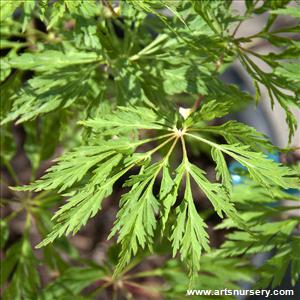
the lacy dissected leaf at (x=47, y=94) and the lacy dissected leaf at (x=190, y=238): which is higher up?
the lacy dissected leaf at (x=47, y=94)

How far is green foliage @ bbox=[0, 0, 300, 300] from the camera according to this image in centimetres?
77

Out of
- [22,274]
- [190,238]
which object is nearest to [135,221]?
[190,238]

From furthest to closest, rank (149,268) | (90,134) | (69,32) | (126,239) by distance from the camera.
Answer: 1. (149,268)
2. (69,32)
3. (90,134)
4. (126,239)

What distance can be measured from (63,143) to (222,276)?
2.33 ft

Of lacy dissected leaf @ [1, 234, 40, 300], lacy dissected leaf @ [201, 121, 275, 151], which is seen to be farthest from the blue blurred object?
lacy dissected leaf @ [1, 234, 40, 300]

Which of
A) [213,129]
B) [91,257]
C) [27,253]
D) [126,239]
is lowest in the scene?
[91,257]

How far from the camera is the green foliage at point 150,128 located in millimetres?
773

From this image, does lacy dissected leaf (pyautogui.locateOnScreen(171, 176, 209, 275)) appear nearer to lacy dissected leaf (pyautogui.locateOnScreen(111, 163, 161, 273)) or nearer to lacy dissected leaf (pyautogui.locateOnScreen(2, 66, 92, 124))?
lacy dissected leaf (pyautogui.locateOnScreen(111, 163, 161, 273))

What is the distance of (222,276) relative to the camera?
4.15ft

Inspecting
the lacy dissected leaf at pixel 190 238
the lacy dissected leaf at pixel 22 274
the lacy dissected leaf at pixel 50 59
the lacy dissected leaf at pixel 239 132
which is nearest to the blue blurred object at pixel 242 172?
the lacy dissected leaf at pixel 239 132

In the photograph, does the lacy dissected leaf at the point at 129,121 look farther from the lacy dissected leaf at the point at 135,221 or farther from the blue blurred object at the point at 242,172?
the blue blurred object at the point at 242,172

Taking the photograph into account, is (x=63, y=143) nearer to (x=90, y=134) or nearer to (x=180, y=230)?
(x=90, y=134)

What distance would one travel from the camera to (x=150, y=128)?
0.87 meters

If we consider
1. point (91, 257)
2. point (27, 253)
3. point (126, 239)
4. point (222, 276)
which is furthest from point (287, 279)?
point (126, 239)
